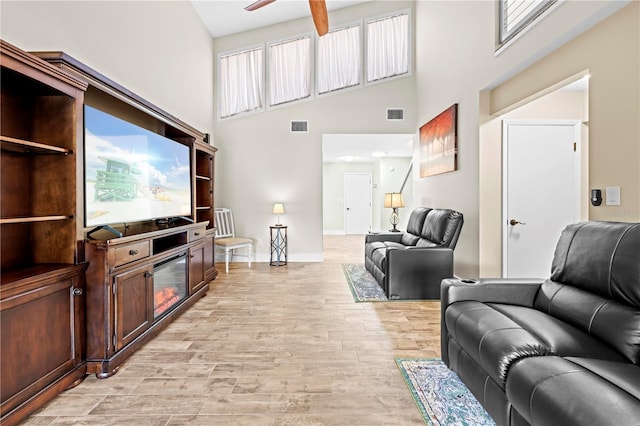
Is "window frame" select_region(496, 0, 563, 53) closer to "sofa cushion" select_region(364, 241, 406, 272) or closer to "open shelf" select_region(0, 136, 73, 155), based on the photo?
"sofa cushion" select_region(364, 241, 406, 272)

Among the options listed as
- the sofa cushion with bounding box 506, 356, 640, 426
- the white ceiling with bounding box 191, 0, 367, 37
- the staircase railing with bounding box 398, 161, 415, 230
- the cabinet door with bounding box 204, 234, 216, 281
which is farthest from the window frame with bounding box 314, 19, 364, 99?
the sofa cushion with bounding box 506, 356, 640, 426

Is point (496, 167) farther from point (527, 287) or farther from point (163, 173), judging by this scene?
point (163, 173)

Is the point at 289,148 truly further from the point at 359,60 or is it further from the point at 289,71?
the point at 359,60

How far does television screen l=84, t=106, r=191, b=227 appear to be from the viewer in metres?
2.31

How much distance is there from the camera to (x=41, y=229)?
2105 millimetres

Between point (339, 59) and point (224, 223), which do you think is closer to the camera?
point (224, 223)

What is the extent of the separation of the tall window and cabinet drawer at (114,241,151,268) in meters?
3.76

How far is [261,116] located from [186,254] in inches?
141

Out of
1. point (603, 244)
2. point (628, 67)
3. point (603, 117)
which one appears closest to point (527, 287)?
point (603, 244)

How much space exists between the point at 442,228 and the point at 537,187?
3.64 feet

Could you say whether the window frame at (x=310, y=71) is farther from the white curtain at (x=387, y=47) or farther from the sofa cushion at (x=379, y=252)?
the sofa cushion at (x=379, y=252)

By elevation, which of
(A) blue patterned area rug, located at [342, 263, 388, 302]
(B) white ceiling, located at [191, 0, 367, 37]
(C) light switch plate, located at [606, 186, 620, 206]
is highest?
(B) white ceiling, located at [191, 0, 367, 37]

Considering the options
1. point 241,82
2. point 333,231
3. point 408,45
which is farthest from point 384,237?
point 333,231

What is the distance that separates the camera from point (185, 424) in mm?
1725
